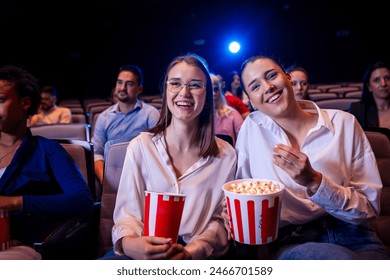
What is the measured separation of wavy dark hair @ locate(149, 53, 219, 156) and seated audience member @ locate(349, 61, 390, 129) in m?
1.52

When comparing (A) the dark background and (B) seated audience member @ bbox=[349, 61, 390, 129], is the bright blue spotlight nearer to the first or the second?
(A) the dark background

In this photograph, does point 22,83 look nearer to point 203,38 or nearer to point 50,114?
point 50,114

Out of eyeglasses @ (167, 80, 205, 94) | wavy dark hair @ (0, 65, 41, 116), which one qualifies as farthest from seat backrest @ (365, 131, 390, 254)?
wavy dark hair @ (0, 65, 41, 116)

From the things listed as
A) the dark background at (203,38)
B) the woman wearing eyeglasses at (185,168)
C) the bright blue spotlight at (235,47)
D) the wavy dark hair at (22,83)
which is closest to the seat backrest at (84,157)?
the wavy dark hair at (22,83)

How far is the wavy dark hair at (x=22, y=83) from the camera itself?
1.42 meters

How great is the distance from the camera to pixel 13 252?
3.81 ft

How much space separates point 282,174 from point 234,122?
4.90 feet

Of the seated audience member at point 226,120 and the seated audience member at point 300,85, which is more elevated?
the seated audience member at point 300,85

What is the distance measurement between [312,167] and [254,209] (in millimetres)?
327

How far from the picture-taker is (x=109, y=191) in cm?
144

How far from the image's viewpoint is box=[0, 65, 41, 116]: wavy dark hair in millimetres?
1425

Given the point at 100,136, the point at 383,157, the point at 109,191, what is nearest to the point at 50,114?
the point at 100,136

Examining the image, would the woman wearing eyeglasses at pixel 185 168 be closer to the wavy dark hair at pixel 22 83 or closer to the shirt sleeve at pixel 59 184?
the shirt sleeve at pixel 59 184
